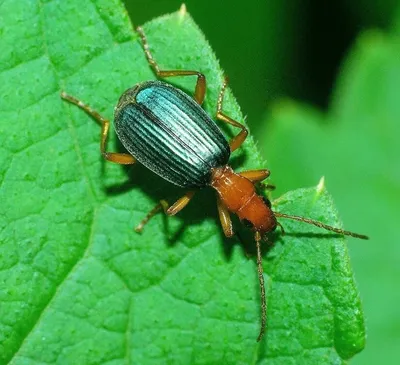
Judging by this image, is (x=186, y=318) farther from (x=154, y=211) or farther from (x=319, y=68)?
(x=319, y=68)

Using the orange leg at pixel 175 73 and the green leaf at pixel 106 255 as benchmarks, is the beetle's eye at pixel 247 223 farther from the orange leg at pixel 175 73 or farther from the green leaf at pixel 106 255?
the orange leg at pixel 175 73

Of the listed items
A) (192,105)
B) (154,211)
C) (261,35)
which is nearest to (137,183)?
(154,211)

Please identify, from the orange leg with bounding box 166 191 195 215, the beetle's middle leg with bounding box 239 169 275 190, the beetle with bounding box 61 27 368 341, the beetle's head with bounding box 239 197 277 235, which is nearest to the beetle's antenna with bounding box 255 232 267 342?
the beetle with bounding box 61 27 368 341

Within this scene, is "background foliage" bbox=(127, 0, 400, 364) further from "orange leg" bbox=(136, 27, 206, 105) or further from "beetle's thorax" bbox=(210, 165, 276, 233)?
"orange leg" bbox=(136, 27, 206, 105)

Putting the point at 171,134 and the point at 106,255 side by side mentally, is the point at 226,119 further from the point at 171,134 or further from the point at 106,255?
the point at 106,255

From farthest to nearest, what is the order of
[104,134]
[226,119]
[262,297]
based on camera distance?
[104,134], [226,119], [262,297]

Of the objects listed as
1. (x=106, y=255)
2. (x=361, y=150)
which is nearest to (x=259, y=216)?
(x=106, y=255)

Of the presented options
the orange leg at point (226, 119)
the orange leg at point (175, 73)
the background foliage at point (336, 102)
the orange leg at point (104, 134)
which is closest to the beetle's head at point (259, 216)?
the orange leg at point (226, 119)
